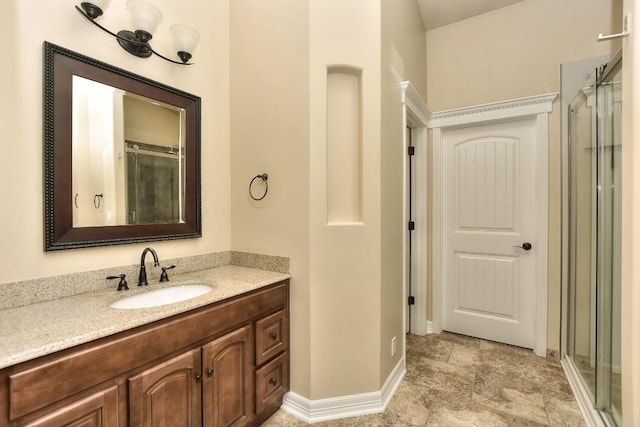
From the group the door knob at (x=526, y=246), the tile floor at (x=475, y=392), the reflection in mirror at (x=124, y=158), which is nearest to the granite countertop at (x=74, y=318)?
the reflection in mirror at (x=124, y=158)

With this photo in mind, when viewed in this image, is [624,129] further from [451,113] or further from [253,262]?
[253,262]

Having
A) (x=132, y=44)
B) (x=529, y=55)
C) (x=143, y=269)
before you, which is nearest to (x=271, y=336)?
(x=143, y=269)

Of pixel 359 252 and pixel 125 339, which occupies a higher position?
pixel 359 252

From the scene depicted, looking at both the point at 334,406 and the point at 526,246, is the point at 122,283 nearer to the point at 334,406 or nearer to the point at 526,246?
the point at 334,406

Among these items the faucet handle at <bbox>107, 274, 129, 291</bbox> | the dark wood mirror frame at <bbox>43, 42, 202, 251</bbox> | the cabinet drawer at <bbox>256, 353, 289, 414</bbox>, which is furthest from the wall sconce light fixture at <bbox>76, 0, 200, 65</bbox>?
the cabinet drawer at <bbox>256, 353, 289, 414</bbox>

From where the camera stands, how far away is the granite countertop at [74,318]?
90 cm

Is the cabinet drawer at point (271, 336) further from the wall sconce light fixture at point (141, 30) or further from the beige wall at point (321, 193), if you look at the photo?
the wall sconce light fixture at point (141, 30)

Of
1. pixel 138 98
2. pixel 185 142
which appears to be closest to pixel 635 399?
pixel 185 142

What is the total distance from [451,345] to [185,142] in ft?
9.29

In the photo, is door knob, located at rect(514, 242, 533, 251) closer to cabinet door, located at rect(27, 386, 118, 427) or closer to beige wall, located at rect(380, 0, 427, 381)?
beige wall, located at rect(380, 0, 427, 381)

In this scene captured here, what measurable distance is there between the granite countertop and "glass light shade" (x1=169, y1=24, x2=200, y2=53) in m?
1.40

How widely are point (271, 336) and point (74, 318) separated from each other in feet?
3.16

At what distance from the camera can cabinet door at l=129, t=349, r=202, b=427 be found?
1135mm

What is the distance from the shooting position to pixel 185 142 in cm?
192
